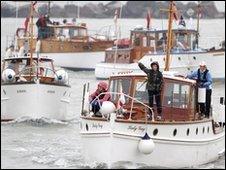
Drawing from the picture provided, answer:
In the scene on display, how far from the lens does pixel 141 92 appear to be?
22609mm

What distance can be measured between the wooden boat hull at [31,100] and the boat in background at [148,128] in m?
8.42

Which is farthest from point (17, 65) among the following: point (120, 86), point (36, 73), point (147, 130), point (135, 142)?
point (147, 130)

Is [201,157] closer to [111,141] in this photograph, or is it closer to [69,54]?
[111,141]

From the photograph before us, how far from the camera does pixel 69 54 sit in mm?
60781

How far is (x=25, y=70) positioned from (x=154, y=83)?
11536 millimetres

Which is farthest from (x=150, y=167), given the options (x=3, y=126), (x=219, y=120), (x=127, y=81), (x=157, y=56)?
(x=157, y=56)

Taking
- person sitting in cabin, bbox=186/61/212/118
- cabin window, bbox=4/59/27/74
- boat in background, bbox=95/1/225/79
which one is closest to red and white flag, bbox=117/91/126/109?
person sitting in cabin, bbox=186/61/212/118

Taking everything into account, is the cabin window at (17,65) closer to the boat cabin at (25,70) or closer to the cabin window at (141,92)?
the boat cabin at (25,70)

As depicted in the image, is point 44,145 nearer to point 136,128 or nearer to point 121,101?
point 121,101

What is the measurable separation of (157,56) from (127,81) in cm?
2677

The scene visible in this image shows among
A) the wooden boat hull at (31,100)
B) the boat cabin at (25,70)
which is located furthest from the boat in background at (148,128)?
the boat cabin at (25,70)

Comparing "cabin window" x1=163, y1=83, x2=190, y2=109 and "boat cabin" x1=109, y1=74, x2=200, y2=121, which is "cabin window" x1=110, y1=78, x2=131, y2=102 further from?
"cabin window" x1=163, y1=83, x2=190, y2=109

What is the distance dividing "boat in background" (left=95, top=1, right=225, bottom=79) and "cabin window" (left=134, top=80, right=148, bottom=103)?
24762 millimetres

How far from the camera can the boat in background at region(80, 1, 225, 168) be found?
20.4 metres
